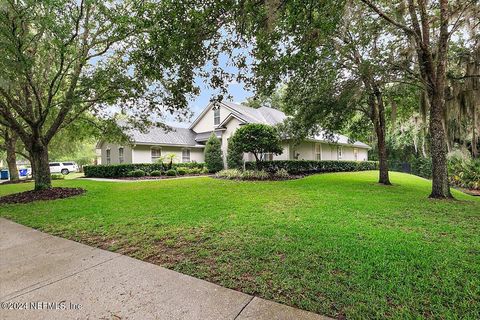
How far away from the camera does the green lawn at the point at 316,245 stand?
7.76 ft

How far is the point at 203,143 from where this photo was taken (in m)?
23.5

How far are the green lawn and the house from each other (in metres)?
11.5

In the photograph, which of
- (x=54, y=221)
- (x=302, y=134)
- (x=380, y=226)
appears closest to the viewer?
(x=380, y=226)

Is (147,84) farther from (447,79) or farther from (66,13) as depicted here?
(447,79)

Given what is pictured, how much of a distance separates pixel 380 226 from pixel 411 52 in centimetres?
662

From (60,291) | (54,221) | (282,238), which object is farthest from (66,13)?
(282,238)

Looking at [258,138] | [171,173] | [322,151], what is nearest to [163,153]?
[171,173]

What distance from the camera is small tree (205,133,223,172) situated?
64.3ft

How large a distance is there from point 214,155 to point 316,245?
1631 centimetres

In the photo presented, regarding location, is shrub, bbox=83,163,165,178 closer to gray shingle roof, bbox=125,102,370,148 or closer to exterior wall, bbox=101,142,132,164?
exterior wall, bbox=101,142,132,164

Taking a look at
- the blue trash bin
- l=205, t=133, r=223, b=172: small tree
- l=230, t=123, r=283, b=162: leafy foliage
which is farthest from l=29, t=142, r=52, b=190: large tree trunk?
the blue trash bin

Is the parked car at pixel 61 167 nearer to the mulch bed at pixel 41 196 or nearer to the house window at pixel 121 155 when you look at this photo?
the house window at pixel 121 155

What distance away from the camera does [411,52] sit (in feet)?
26.7

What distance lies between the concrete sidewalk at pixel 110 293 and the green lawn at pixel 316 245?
22 centimetres
